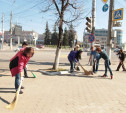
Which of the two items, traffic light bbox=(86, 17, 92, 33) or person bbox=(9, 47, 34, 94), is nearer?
person bbox=(9, 47, 34, 94)

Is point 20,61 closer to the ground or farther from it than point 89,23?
closer to the ground

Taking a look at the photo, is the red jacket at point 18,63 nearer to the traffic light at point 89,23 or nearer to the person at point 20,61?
the person at point 20,61

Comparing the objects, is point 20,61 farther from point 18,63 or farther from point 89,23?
point 89,23

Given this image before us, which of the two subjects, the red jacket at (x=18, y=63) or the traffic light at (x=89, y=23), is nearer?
the red jacket at (x=18, y=63)

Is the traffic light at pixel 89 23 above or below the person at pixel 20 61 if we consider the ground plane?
above

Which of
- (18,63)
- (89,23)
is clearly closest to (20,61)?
(18,63)

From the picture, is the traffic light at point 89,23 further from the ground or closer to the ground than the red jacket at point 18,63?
further from the ground

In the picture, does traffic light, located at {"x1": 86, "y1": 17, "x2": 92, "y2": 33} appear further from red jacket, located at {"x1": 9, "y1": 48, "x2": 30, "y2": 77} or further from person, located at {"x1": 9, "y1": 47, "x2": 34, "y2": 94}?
red jacket, located at {"x1": 9, "y1": 48, "x2": 30, "y2": 77}

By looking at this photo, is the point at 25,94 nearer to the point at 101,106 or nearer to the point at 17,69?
the point at 17,69

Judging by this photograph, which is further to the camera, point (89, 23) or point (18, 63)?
point (89, 23)

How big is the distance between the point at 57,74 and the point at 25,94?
11.8ft

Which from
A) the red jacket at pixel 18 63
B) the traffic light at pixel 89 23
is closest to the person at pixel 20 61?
the red jacket at pixel 18 63

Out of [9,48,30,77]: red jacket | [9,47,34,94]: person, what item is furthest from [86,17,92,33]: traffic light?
[9,48,30,77]: red jacket

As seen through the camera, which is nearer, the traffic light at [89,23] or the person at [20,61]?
the person at [20,61]
